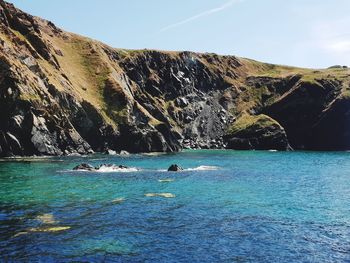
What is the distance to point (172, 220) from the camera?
2023 inches

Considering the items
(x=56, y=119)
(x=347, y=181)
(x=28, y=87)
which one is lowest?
(x=347, y=181)

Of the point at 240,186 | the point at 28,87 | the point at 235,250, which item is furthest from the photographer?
the point at 28,87

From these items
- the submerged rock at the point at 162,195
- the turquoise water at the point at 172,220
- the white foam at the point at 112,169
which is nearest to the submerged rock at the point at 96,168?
the white foam at the point at 112,169

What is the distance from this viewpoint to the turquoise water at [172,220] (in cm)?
3831

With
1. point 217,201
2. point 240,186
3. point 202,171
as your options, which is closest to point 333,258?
point 217,201

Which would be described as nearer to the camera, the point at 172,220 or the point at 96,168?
the point at 172,220

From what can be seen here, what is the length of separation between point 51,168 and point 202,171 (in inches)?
1620

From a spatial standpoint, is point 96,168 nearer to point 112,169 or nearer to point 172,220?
point 112,169

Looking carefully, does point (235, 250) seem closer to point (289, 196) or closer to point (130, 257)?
point (130, 257)

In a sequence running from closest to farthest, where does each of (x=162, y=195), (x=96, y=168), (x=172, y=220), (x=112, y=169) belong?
(x=172, y=220)
(x=162, y=195)
(x=96, y=168)
(x=112, y=169)

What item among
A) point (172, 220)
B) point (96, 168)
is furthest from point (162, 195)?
point (96, 168)

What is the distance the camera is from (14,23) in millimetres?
199375

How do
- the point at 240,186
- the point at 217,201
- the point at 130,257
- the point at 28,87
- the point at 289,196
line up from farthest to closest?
the point at 28,87 < the point at 240,186 < the point at 289,196 < the point at 217,201 < the point at 130,257

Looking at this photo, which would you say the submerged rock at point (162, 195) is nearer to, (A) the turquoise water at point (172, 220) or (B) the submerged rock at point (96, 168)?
(A) the turquoise water at point (172, 220)
